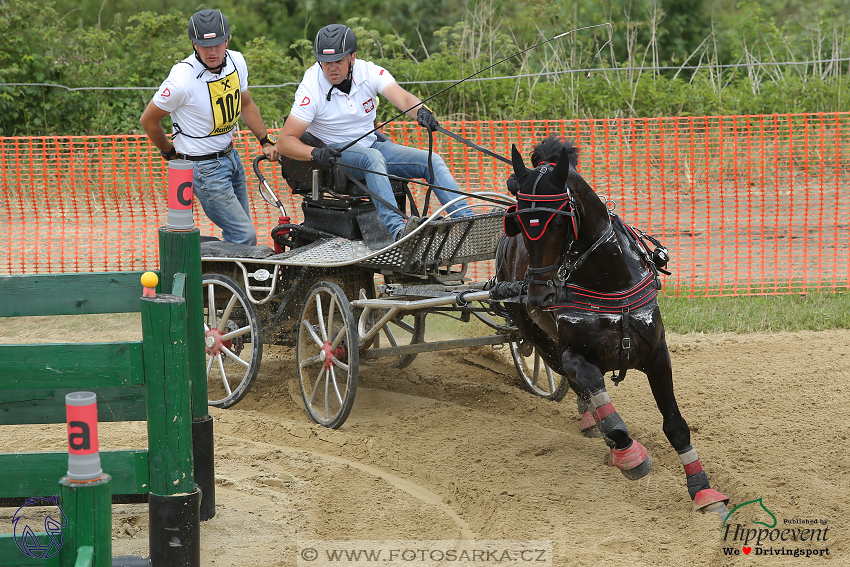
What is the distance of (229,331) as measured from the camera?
609cm

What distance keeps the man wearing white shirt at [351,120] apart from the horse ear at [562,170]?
4.81 ft

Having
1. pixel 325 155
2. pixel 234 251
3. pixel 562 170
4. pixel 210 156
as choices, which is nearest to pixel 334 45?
pixel 325 155

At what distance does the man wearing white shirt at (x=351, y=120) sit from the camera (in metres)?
5.58

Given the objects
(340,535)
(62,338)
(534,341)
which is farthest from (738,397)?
(62,338)

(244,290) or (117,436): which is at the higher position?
(244,290)

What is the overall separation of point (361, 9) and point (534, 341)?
13849 millimetres

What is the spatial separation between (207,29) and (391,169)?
1.46 m

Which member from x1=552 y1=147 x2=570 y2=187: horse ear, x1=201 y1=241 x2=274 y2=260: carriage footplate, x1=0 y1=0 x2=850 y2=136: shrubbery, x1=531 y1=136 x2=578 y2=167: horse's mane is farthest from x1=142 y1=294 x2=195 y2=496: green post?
x1=0 y1=0 x2=850 y2=136: shrubbery

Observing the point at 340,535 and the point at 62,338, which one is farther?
the point at 62,338

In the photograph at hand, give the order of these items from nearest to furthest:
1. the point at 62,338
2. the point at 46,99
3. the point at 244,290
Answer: the point at 244,290
the point at 62,338
the point at 46,99

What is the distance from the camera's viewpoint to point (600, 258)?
4211 millimetres

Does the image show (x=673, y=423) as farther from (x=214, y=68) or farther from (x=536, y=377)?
(x=214, y=68)

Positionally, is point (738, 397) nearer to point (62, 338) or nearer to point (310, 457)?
point (310, 457)

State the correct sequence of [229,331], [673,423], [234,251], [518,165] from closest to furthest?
[518,165]
[673,423]
[234,251]
[229,331]
